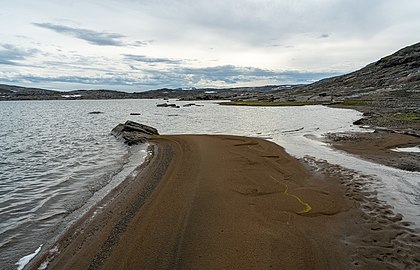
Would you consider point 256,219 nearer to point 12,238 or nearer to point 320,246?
point 320,246

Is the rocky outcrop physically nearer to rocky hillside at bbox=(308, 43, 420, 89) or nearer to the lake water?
the lake water

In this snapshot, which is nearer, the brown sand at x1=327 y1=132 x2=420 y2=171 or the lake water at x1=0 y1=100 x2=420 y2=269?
the lake water at x1=0 y1=100 x2=420 y2=269

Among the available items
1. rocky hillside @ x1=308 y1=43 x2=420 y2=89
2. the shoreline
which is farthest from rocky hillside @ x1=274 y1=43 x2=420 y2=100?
the shoreline

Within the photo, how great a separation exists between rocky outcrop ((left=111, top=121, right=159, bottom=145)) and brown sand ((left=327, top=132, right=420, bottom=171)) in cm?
1509

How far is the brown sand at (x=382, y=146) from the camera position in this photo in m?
15.0

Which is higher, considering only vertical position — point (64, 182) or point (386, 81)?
point (386, 81)

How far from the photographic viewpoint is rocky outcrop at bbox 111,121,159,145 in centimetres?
2505

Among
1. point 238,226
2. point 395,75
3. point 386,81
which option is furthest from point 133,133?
point 395,75

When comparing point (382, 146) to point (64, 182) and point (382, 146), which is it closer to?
point (382, 146)

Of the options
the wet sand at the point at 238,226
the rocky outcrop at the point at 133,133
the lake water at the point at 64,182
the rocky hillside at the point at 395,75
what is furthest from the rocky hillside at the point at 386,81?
the wet sand at the point at 238,226

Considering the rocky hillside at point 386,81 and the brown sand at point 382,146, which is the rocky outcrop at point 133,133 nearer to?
the brown sand at point 382,146

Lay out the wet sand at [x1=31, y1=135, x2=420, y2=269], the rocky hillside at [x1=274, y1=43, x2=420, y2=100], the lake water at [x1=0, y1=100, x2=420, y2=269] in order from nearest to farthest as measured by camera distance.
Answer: the wet sand at [x1=31, y1=135, x2=420, y2=269], the lake water at [x1=0, y1=100, x2=420, y2=269], the rocky hillside at [x1=274, y1=43, x2=420, y2=100]

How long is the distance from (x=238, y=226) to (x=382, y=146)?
49.6ft

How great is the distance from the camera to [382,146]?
63.0 ft
